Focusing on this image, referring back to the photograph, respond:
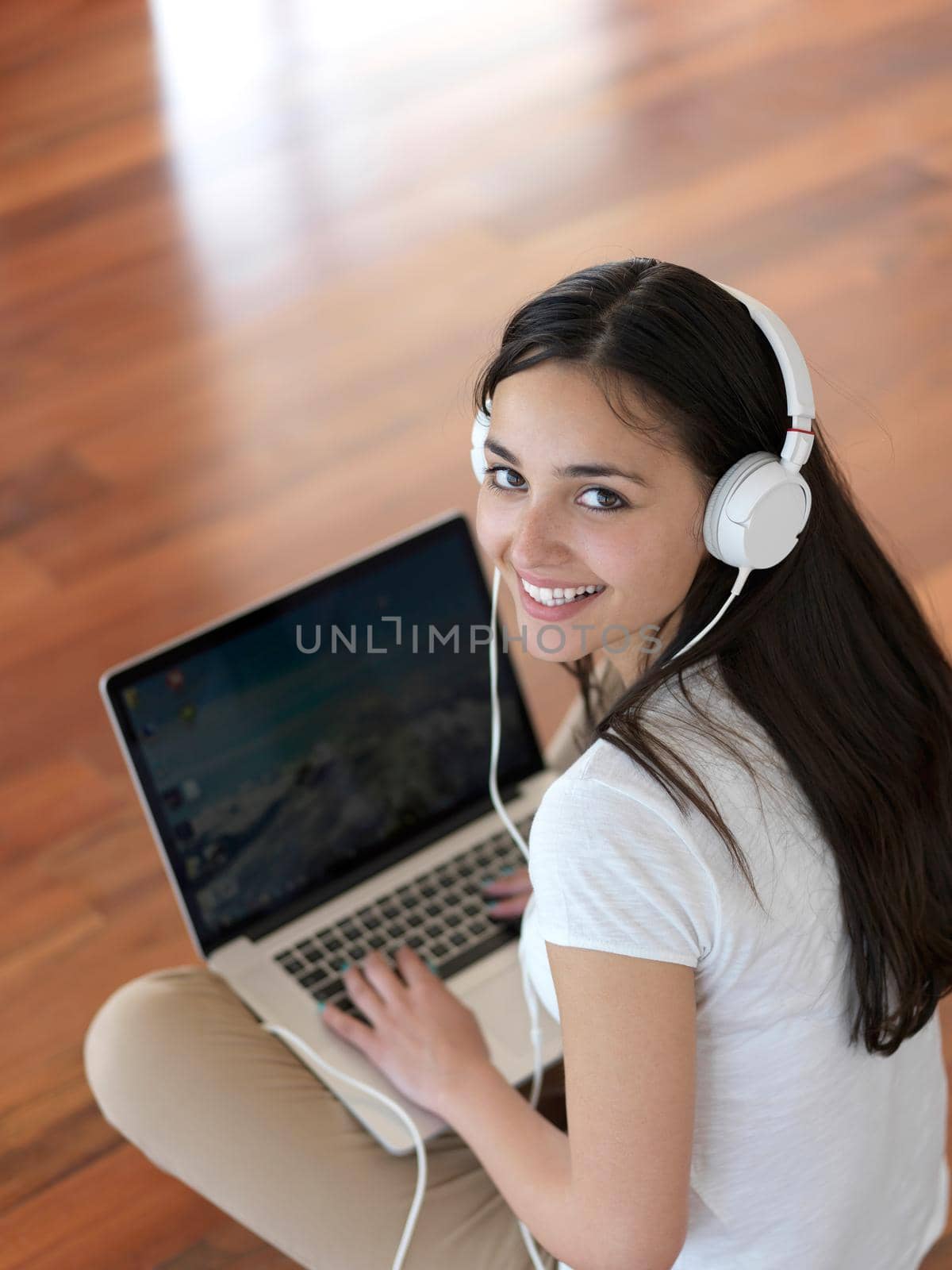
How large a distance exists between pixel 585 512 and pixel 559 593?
0.08 meters

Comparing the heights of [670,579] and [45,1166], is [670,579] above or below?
above

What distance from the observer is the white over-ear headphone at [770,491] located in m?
1.05

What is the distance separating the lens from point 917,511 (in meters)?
2.56

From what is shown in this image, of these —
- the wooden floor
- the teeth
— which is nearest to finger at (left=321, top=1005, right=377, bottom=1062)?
the wooden floor

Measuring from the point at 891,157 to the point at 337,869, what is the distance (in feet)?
8.06

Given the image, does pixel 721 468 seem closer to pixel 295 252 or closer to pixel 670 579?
pixel 670 579

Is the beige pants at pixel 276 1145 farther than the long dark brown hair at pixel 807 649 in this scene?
Yes

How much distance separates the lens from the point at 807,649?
3.68 ft

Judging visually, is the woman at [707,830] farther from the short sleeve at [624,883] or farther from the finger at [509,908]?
the finger at [509,908]

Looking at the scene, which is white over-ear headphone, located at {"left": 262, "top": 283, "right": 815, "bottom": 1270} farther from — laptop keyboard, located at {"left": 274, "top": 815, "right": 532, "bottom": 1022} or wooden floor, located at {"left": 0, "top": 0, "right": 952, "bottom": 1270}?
wooden floor, located at {"left": 0, "top": 0, "right": 952, "bottom": 1270}

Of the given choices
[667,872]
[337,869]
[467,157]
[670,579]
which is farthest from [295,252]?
[667,872]

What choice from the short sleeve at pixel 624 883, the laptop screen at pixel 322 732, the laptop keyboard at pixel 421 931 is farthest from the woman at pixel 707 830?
the laptop screen at pixel 322 732

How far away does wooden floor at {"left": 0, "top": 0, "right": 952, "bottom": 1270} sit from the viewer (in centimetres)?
204

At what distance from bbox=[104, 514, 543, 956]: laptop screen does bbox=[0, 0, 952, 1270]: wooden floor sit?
0.44m
